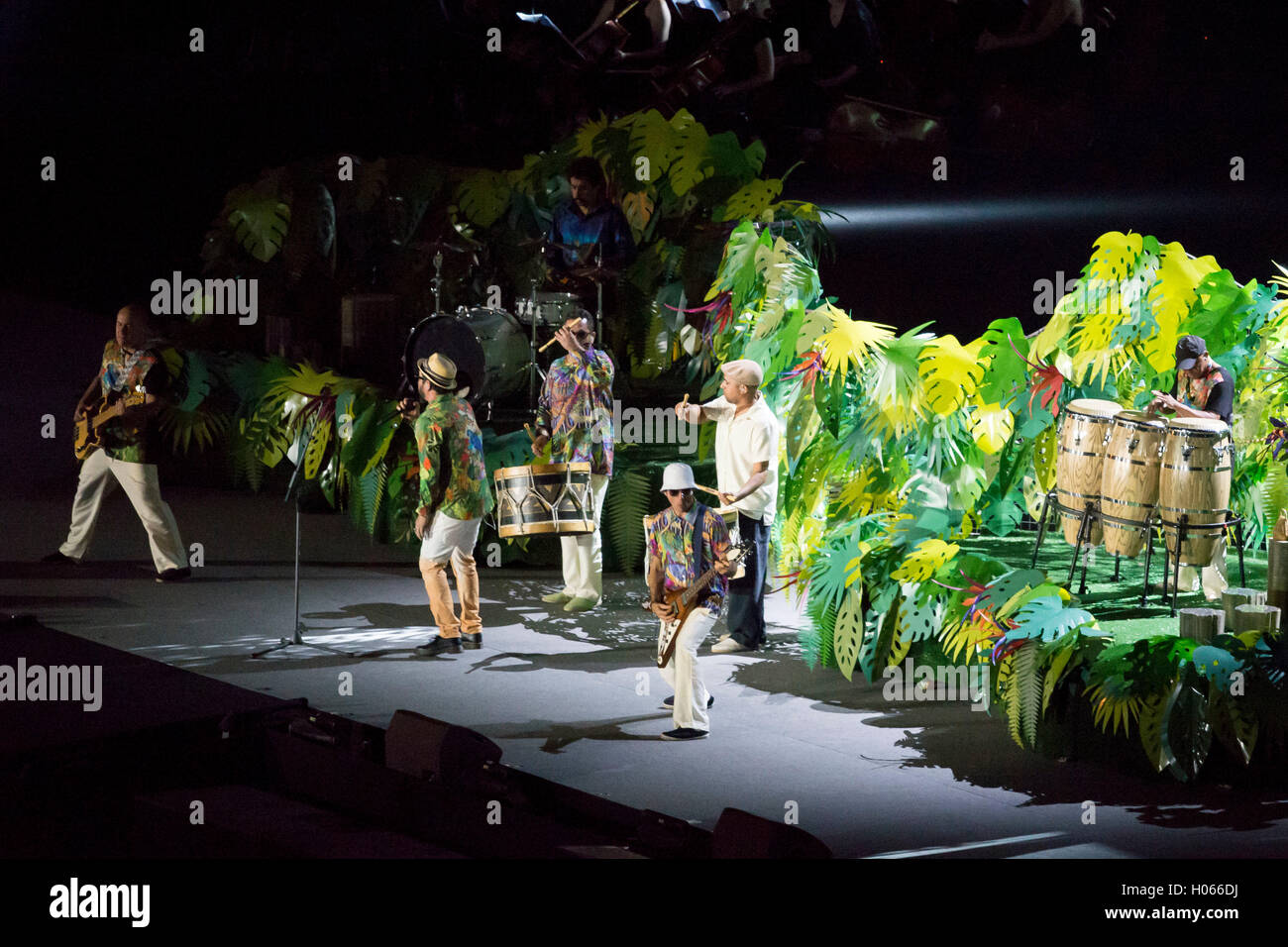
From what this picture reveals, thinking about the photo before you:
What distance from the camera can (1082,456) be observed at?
301 inches

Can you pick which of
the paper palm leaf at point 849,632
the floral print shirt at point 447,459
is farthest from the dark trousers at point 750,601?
the floral print shirt at point 447,459

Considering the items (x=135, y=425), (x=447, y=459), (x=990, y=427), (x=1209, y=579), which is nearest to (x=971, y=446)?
(x=990, y=427)

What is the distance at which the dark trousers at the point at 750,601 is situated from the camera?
858cm

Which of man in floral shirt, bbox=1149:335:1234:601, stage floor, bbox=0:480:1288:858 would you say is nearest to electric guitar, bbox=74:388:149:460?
stage floor, bbox=0:480:1288:858

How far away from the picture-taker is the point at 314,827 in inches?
216

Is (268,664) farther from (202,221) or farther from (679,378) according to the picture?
(202,221)

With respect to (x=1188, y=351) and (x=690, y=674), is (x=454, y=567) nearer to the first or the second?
(x=690, y=674)

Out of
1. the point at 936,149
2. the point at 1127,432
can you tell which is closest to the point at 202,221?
the point at 936,149

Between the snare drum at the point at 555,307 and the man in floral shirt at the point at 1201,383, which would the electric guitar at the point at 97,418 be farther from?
the man in floral shirt at the point at 1201,383

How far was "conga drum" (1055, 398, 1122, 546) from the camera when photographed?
7578 millimetres

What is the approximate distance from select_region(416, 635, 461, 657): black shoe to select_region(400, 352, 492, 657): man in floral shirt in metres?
0.26

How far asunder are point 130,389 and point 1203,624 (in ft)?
22.1

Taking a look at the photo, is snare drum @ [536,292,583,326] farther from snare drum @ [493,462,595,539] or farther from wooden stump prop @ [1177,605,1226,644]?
wooden stump prop @ [1177,605,1226,644]

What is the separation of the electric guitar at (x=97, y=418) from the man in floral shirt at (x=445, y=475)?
8.92 ft
